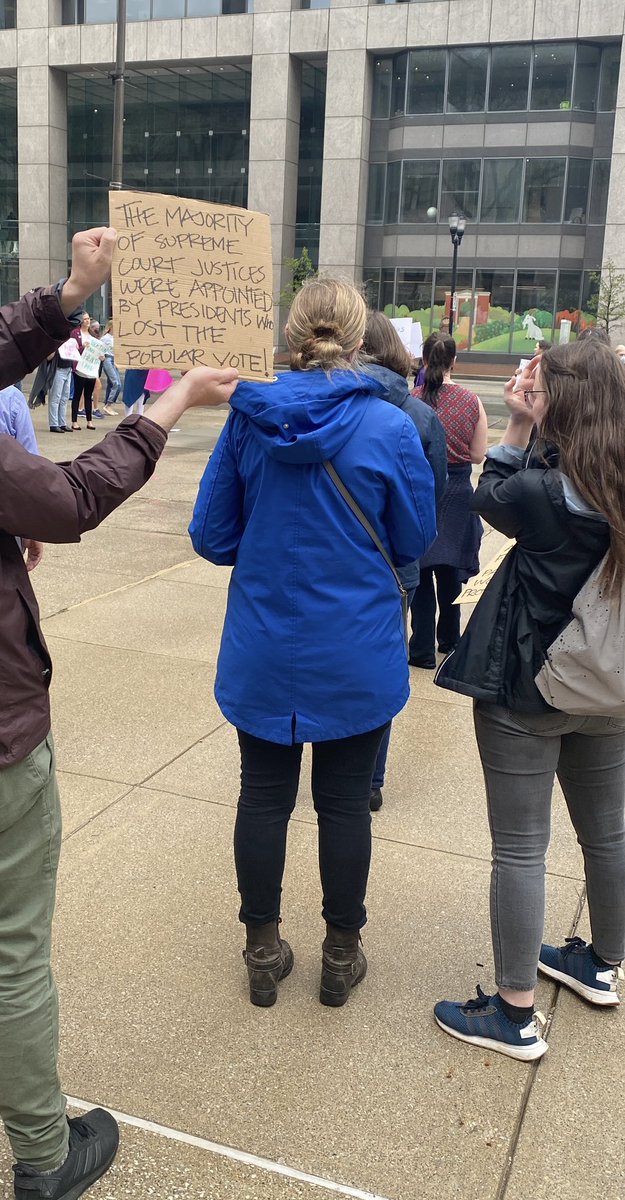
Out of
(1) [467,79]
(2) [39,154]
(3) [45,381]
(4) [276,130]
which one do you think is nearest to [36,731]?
(3) [45,381]

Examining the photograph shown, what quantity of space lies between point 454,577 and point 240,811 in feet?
11.0

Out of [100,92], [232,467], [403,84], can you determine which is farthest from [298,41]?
[232,467]

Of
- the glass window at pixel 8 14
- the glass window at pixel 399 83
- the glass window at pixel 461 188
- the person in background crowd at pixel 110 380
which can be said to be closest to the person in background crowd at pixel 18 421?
the person in background crowd at pixel 110 380

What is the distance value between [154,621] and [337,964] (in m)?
3.85

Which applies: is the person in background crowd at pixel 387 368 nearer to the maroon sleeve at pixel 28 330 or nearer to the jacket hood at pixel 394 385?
the jacket hood at pixel 394 385

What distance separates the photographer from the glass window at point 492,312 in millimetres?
40188

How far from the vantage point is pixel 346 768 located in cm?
273

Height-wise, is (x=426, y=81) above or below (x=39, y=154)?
above

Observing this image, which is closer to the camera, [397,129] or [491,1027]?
[491,1027]

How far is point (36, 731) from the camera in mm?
1977

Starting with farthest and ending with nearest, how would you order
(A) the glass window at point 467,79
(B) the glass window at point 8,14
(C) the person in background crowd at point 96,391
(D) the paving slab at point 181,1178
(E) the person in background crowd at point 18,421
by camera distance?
(B) the glass window at point 8,14, (A) the glass window at point 467,79, (C) the person in background crowd at point 96,391, (E) the person in background crowd at point 18,421, (D) the paving slab at point 181,1178

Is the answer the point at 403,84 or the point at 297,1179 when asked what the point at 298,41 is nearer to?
the point at 403,84

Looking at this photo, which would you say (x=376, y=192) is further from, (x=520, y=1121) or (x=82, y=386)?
(x=520, y=1121)

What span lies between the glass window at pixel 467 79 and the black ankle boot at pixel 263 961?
4146 cm
